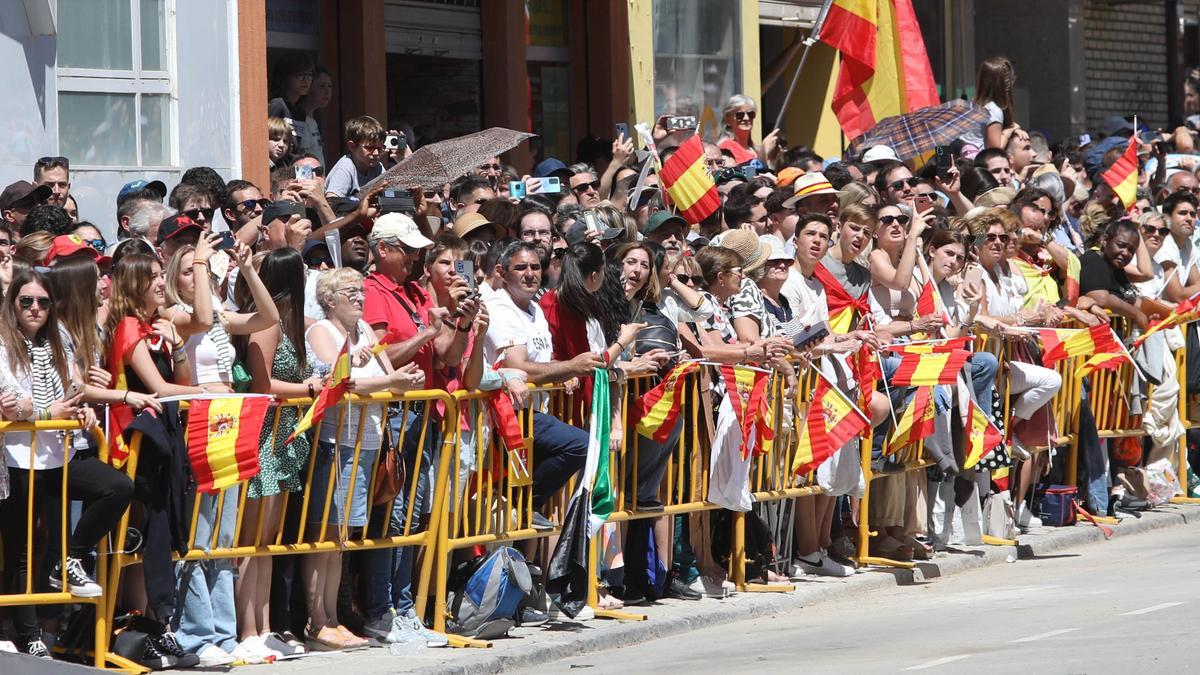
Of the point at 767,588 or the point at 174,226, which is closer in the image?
the point at 174,226

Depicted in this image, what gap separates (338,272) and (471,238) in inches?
65.3

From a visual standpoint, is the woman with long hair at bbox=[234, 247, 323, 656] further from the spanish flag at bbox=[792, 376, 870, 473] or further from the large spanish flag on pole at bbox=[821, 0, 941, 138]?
the large spanish flag on pole at bbox=[821, 0, 941, 138]

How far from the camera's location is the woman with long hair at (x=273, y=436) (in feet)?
30.3

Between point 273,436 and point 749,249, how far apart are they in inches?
144

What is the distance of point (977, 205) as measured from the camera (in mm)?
15461

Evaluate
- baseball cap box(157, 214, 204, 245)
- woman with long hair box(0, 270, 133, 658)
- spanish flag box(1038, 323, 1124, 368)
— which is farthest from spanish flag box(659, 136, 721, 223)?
woman with long hair box(0, 270, 133, 658)

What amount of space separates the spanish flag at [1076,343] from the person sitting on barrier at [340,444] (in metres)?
5.85

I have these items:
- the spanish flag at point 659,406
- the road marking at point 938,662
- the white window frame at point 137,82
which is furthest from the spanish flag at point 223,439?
the white window frame at point 137,82

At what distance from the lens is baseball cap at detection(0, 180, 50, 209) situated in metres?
10.7

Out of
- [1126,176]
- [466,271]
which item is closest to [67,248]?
[466,271]

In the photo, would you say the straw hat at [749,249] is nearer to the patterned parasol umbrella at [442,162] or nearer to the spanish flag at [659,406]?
the spanish flag at [659,406]

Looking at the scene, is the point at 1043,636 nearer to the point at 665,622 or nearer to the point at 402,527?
the point at 665,622

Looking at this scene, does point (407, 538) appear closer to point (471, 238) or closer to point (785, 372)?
point (471, 238)

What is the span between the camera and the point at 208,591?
9.18m
